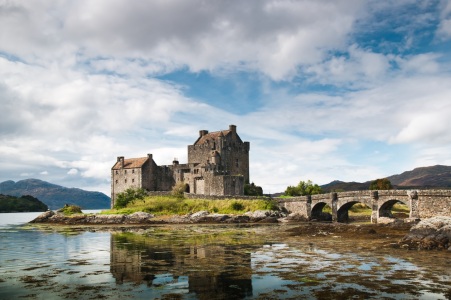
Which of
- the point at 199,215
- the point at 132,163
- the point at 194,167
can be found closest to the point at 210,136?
the point at 194,167

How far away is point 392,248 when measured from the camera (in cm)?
2744

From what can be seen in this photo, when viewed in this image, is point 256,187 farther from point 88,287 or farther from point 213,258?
point 88,287

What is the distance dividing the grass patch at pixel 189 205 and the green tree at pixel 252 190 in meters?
12.0

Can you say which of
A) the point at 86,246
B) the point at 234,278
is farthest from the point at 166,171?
the point at 234,278

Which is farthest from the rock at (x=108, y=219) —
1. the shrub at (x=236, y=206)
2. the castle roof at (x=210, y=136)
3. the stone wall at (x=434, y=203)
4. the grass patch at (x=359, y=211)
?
the stone wall at (x=434, y=203)

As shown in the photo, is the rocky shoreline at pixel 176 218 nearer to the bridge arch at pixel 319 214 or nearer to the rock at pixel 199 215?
the rock at pixel 199 215

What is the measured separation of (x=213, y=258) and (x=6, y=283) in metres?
10.8

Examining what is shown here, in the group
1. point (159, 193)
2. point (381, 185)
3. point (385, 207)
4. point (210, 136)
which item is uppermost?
point (210, 136)

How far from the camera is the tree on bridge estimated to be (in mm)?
81356

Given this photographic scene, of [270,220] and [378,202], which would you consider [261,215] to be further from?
[378,202]

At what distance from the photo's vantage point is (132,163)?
85938mm

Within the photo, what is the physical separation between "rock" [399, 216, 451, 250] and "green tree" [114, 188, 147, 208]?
55.7 m

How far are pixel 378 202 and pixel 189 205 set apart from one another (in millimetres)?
31122

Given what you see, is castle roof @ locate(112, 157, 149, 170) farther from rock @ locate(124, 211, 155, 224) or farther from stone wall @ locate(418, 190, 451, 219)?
stone wall @ locate(418, 190, 451, 219)
